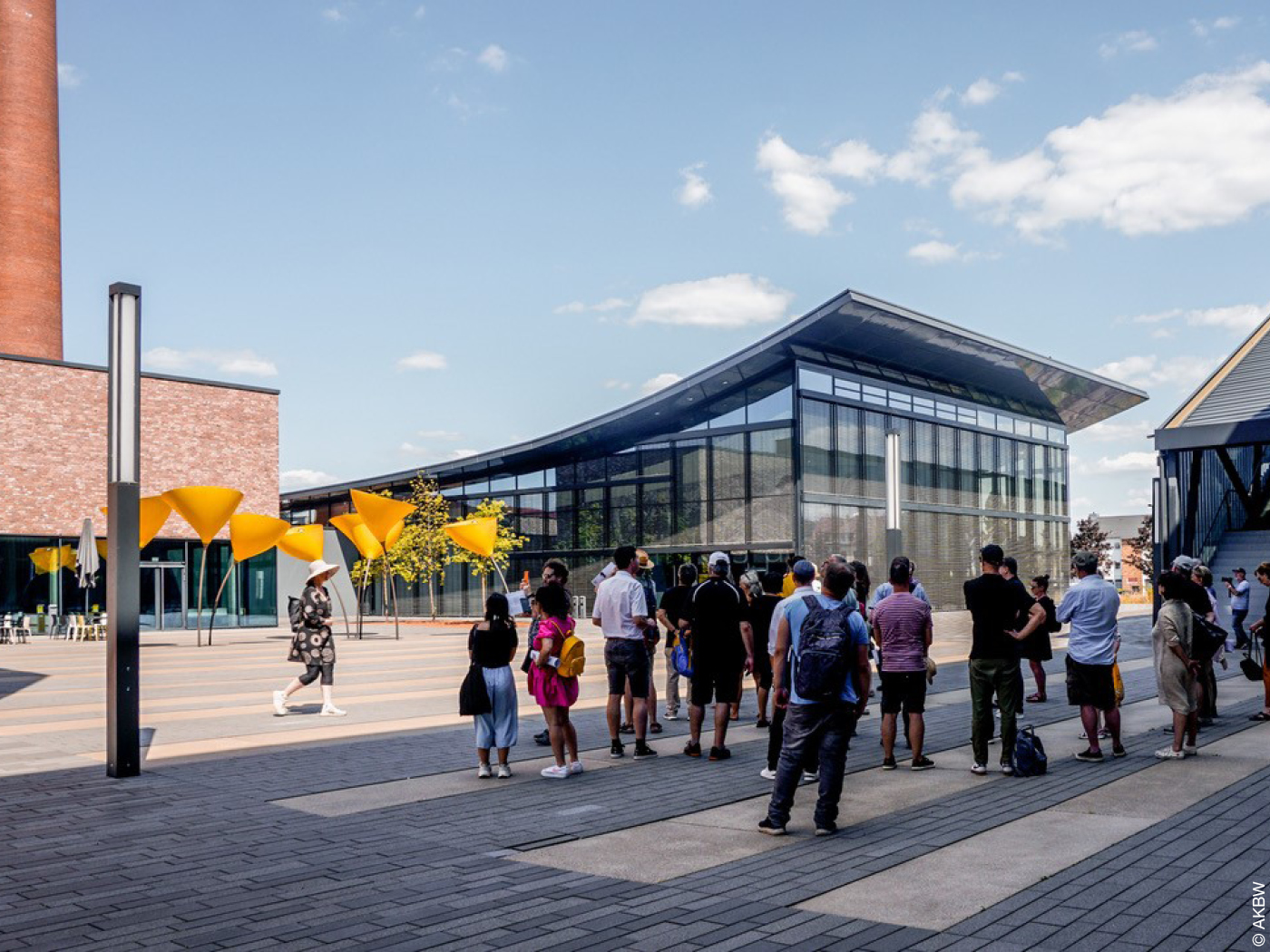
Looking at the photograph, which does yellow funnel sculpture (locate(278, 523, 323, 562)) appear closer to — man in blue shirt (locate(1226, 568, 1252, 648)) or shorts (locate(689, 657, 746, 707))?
man in blue shirt (locate(1226, 568, 1252, 648))

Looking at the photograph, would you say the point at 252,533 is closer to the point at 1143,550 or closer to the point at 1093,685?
the point at 1093,685

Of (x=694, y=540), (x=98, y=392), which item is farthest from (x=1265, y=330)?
(x=98, y=392)

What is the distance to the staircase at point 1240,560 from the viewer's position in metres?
24.6

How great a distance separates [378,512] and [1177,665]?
2500cm

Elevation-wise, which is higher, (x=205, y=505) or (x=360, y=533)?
(x=205, y=505)

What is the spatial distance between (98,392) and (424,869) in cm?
3739

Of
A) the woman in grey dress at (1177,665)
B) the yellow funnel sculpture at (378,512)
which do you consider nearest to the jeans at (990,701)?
the woman in grey dress at (1177,665)

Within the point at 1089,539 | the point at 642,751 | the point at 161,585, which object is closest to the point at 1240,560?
the point at 642,751

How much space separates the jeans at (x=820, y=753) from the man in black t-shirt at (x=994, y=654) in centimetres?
248

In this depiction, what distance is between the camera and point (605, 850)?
23.1 ft

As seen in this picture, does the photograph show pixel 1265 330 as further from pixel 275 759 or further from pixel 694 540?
pixel 275 759

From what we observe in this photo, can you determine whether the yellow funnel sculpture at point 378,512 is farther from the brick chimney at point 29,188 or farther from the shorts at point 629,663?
the shorts at point 629,663

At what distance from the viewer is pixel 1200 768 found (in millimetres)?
9609

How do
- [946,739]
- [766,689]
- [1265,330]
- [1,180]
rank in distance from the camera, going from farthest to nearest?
[1,180]
[1265,330]
[766,689]
[946,739]
